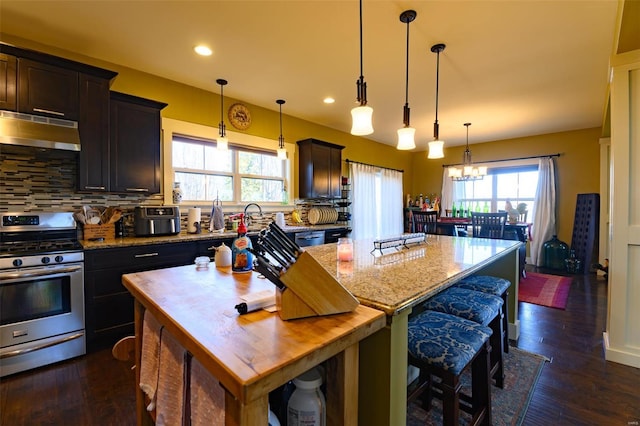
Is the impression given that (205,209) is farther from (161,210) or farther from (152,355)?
(152,355)

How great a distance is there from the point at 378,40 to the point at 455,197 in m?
4.94

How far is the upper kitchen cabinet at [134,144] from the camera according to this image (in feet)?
8.50

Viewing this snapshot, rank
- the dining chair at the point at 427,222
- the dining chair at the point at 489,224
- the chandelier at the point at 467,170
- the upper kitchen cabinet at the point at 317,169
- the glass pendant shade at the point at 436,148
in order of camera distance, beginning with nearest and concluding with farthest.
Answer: the glass pendant shade at the point at 436,148
the dining chair at the point at 489,224
the upper kitchen cabinet at the point at 317,169
the dining chair at the point at 427,222
the chandelier at the point at 467,170

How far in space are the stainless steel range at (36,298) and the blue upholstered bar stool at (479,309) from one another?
8.39 ft

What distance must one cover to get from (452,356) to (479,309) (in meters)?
0.60

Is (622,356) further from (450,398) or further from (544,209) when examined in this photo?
(544,209)

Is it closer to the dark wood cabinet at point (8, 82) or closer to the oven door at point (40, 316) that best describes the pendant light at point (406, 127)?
the oven door at point (40, 316)

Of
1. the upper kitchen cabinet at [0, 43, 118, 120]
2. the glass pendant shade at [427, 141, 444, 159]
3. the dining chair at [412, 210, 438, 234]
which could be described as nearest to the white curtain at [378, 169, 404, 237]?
the dining chair at [412, 210, 438, 234]

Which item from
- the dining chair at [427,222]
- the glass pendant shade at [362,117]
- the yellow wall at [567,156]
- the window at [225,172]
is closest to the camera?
the glass pendant shade at [362,117]

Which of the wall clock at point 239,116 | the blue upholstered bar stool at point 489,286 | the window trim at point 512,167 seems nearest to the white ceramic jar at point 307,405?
the blue upholstered bar stool at point 489,286

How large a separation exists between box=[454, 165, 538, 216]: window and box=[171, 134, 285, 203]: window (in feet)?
14.4

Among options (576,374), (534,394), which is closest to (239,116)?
(534,394)

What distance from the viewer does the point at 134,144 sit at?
2.71m

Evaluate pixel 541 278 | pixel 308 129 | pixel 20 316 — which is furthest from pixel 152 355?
pixel 541 278
